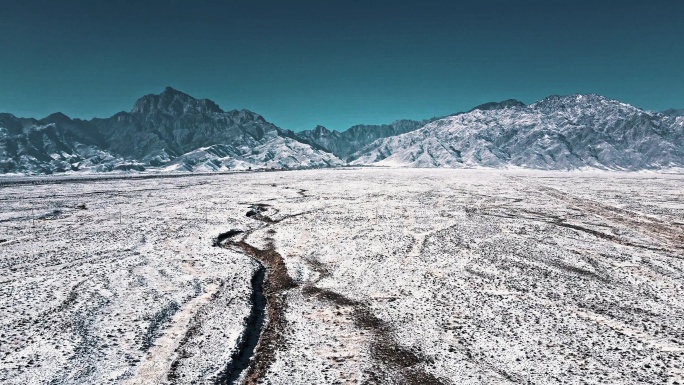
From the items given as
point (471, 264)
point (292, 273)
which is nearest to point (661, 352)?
point (471, 264)

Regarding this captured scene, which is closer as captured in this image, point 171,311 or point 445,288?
point 171,311

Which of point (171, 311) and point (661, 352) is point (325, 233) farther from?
point (661, 352)

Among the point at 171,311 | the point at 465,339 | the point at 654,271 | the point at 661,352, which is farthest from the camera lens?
the point at 654,271

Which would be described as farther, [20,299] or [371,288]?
[371,288]

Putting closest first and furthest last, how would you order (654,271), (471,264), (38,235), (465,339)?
1. (465,339)
2. (654,271)
3. (471,264)
4. (38,235)

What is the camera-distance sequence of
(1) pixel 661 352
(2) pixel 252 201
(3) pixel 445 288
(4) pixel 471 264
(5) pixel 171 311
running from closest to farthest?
(1) pixel 661 352
(5) pixel 171 311
(3) pixel 445 288
(4) pixel 471 264
(2) pixel 252 201

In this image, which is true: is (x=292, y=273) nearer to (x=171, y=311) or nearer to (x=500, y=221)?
(x=171, y=311)

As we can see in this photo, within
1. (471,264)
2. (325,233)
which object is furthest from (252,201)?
(471,264)
